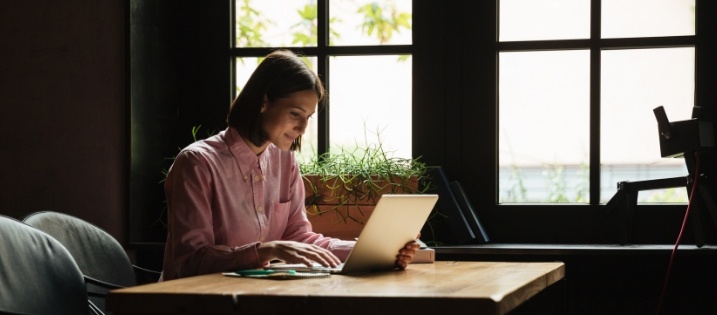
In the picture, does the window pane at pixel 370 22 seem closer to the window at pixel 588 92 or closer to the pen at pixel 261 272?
the window at pixel 588 92

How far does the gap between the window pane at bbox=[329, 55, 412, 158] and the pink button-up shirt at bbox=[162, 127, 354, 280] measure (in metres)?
0.79

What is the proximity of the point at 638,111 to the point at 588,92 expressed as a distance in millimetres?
200

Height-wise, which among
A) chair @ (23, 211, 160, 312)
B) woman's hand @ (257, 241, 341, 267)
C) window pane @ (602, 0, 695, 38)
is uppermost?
window pane @ (602, 0, 695, 38)

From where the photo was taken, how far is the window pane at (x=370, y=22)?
3.64m

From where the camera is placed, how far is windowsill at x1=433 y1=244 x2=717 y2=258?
3119 mm

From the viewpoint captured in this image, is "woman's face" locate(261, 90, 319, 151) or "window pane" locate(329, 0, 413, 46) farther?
"window pane" locate(329, 0, 413, 46)

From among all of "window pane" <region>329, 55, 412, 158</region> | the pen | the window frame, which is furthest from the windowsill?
the pen

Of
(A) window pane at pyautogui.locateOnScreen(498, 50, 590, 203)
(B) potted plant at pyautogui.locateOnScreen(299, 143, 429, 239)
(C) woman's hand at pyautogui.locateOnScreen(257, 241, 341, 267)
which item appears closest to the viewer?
(C) woman's hand at pyautogui.locateOnScreen(257, 241, 341, 267)

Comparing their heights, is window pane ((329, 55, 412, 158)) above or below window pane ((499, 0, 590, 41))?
below

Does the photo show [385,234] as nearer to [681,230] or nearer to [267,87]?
[267,87]

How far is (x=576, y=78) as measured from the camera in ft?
11.5

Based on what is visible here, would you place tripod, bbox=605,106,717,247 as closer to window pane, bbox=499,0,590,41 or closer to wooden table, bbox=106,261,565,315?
window pane, bbox=499,0,590,41

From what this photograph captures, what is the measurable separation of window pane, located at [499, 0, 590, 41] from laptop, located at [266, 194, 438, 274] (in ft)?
4.32

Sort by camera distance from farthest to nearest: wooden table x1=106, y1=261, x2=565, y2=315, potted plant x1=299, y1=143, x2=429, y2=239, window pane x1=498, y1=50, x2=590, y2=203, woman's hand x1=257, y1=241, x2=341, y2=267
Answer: window pane x1=498, y1=50, x2=590, y2=203 < potted plant x1=299, y1=143, x2=429, y2=239 < woman's hand x1=257, y1=241, x2=341, y2=267 < wooden table x1=106, y1=261, x2=565, y2=315
